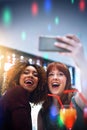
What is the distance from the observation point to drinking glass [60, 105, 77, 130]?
173cm

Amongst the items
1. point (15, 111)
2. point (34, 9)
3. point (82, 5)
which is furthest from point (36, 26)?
point (15, 111)

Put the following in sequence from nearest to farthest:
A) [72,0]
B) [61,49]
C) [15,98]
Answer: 1. [15,98]
2. [61,49]
3. [72,0]

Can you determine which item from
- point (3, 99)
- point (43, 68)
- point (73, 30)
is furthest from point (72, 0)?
point (3, 99)

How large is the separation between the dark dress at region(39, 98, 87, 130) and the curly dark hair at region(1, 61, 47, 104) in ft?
0.31

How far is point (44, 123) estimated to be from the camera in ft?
5.82

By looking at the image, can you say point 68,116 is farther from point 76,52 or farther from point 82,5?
point 82,5

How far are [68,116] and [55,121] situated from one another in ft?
0.31

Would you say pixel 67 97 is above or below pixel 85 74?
below

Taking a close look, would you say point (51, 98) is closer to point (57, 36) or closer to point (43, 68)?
point (43, 68)

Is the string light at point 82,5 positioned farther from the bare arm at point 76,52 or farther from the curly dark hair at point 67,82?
the curly dark hair at point 67,82

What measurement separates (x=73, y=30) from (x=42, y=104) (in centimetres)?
57

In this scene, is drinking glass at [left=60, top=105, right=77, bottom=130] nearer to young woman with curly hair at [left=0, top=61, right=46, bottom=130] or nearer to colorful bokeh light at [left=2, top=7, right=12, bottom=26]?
young woman with curly hair at [left=0, top=61, right=46, bottom=130]

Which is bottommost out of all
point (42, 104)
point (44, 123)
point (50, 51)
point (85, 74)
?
point (44, 123)

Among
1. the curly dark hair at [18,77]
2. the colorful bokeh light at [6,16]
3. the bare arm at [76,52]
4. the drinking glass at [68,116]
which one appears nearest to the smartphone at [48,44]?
the bare arm at [76,52]
